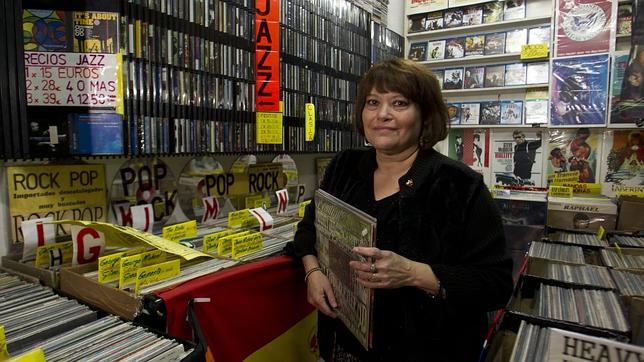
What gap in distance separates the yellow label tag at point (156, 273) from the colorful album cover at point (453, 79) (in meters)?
3.44

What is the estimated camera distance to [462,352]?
1114mm

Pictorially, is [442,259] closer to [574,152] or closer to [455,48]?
[574,152]

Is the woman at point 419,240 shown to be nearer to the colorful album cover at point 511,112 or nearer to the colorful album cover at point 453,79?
the colorful album cover at point 511,112

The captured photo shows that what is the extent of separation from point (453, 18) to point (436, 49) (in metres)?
0.32

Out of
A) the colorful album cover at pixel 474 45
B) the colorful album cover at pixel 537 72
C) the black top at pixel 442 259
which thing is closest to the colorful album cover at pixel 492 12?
the colorful album cover at pixel 474 45

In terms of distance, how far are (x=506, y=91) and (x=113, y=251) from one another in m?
3.58

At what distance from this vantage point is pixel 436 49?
3971 mm

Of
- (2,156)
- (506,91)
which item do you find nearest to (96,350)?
(2,156)

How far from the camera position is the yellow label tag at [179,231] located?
56.8 inches

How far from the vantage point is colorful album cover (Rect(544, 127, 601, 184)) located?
338cm

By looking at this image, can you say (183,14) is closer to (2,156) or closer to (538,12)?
(2,156)

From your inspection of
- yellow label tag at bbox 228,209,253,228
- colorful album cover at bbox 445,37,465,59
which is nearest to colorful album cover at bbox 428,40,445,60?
colorful album cover at bbox 445,37,465,59

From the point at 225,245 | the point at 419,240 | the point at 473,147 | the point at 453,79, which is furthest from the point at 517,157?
the point at 225,245

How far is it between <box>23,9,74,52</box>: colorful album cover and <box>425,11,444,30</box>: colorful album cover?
11.2 feet
